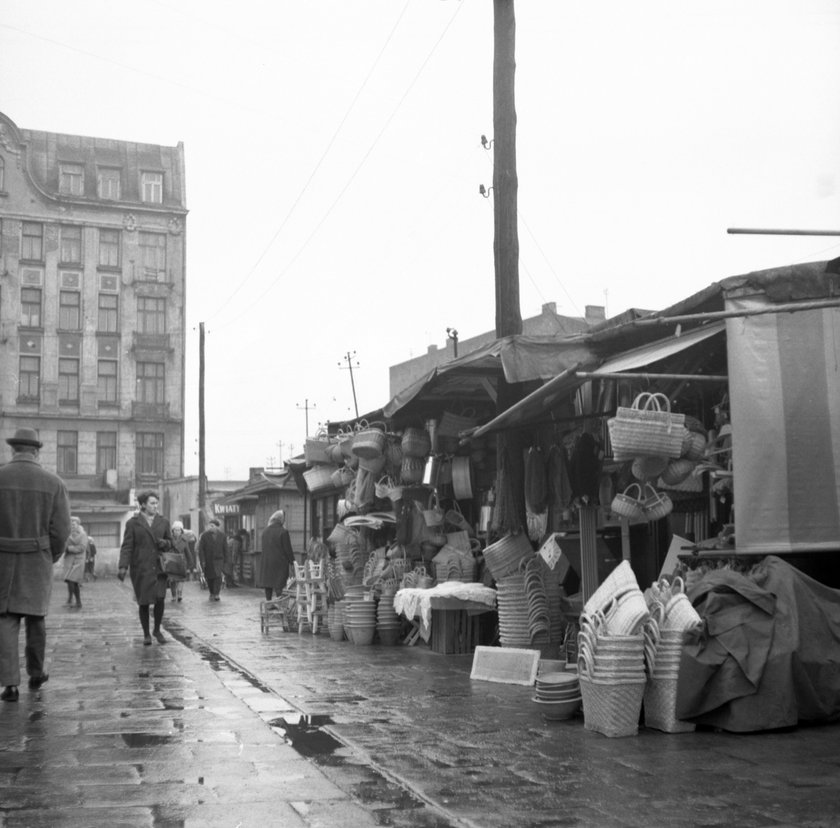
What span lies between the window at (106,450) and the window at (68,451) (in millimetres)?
1034

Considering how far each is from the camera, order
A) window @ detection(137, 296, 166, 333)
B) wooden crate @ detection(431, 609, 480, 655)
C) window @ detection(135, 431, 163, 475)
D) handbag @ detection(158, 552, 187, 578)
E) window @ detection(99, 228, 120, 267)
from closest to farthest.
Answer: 1. wooden crate @ detection(431, 609, 480, 655)
2. handbag @ detection(158, 552, 187, 578)
3. window @ detection(135, 431, 163, 475)
4. window @ detection(99, 228, 120, 267)
5. window @ detection(137, 296, 166, 333)

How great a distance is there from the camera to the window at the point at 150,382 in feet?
193

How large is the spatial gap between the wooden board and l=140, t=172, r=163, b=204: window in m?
52.8

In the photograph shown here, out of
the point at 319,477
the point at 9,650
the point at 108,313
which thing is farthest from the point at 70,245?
the point at 9,650

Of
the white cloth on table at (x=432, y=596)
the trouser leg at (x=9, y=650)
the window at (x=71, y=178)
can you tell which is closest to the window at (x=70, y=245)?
the window at (x=71, y=178)

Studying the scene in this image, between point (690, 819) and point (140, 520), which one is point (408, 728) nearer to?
point (690, 819)

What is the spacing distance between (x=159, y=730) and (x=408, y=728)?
166 centimetres

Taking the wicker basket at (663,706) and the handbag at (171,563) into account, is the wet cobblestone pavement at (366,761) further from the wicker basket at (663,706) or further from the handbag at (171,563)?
the handbag at (171,563)

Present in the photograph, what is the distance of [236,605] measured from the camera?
80.6ft

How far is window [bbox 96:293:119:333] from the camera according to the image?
5850 centimetres

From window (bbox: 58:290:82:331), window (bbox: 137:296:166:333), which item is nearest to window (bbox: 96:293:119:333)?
window (bbox: 58:290:82:331)

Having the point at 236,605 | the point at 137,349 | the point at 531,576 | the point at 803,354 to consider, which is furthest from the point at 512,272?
the point at 137,349

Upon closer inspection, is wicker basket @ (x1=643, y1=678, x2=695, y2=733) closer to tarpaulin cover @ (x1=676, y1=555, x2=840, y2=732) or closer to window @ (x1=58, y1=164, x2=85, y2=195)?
tarpaulin cover @ (x1=676, y1=555, x2=840, y2=732)

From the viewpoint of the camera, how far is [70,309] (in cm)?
5816
